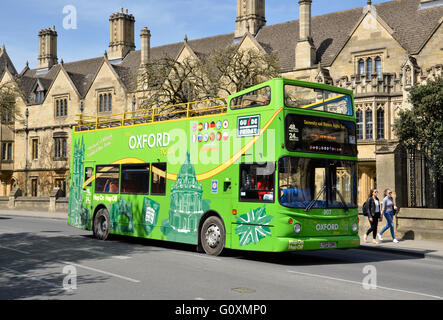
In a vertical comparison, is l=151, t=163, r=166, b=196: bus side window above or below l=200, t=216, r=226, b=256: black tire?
above

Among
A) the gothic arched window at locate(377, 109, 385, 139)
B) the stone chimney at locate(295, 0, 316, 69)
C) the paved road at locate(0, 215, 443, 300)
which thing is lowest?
the paved road at locate(0, 215, 443, 300)

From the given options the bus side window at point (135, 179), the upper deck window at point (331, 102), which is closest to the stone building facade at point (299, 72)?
the upper deck window at point (331, 102)

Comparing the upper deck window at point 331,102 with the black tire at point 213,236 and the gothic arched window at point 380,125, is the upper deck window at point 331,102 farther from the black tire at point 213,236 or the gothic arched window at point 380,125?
the gothic arched window at point 380,125

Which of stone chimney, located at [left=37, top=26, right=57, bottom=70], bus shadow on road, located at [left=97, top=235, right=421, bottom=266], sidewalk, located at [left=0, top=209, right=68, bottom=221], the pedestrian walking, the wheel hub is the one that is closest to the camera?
bus shadow on road, located at [left=97, top=235, right=421, bottom=266]

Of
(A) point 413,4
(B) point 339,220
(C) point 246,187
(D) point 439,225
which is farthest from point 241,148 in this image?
(A) point 413,4

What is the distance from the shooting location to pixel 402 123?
29.5 metres

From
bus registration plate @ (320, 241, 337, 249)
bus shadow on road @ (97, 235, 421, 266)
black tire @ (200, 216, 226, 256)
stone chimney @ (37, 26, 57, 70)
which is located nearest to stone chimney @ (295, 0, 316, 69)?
bus shadow on road @ (97, 235, 421, 266)

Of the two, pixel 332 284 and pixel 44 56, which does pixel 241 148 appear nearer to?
pixel 332 284

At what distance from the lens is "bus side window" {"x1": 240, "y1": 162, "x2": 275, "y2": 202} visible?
1177cm

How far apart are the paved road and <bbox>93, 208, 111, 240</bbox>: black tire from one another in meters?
1.34

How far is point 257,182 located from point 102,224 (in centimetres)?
728

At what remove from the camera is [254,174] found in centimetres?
1218

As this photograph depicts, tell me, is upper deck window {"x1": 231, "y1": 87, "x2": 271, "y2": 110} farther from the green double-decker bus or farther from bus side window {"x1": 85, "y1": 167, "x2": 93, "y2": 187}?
bus side window {"x1": 85, "y1": 167, "x2": 93, "y2": 187}

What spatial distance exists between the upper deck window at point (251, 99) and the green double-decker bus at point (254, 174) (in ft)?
0.08
